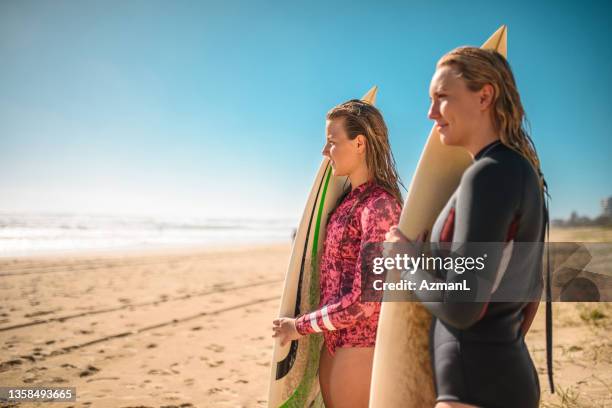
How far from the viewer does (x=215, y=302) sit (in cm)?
752

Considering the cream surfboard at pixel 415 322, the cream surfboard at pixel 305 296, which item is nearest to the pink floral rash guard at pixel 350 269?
the cream surfboard at pixel 415 322

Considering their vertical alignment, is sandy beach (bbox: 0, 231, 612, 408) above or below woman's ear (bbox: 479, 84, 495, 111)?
below

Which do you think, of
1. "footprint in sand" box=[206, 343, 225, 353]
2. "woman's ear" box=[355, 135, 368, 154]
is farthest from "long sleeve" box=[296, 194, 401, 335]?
"footprint in sand" box=[206, 343, 225, 353]

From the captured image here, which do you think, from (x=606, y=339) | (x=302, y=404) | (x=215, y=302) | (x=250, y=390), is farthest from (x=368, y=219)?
(x=215, y=302)

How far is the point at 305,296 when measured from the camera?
2.21m

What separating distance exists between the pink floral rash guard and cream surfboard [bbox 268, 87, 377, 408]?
0.35 m

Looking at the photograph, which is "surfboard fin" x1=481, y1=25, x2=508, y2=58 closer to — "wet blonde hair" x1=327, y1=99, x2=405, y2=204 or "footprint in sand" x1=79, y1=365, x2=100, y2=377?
"wet blonde hair" x1=327, y1=99, x2=405, y2=204

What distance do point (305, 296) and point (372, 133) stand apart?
0.98m

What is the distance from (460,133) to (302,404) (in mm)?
1656

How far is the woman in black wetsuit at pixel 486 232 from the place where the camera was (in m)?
1.00

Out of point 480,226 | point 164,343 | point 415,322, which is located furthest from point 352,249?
point 164,343

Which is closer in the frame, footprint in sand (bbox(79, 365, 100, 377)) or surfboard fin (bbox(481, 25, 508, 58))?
surfboard fin (bbox(481, 25, 508, 58))

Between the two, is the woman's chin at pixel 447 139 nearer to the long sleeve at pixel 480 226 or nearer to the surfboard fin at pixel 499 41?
the long sleeve at pixel 480 226

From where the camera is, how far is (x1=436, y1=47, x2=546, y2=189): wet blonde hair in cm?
114
